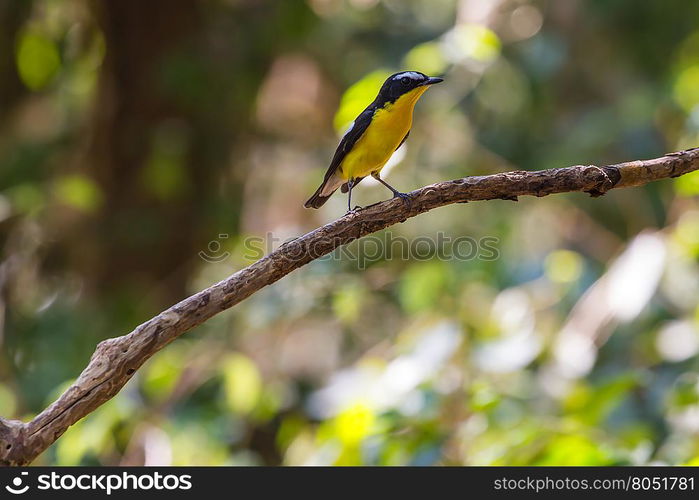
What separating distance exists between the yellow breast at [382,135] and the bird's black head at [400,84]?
27 mm

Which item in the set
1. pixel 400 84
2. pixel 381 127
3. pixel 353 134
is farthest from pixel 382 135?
pixel 400 84

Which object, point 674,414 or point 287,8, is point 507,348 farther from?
point 287,8

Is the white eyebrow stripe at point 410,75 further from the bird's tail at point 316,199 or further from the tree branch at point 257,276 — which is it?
the tree branch at point 257,276

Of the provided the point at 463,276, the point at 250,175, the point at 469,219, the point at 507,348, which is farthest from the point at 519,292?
the point at 250,175

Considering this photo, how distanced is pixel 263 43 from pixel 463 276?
9.06 feet

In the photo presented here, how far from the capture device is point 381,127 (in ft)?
13.7

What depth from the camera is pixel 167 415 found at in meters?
4.81

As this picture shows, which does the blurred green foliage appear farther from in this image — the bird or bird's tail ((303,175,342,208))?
bird's tail ((303,175,342,208))

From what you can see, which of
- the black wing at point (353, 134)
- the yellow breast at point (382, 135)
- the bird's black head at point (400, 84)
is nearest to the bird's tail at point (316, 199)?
the black wing at point (353, 134)

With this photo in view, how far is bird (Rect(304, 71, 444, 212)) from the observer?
418cm

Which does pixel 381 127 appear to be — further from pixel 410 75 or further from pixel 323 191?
pixel 323 191

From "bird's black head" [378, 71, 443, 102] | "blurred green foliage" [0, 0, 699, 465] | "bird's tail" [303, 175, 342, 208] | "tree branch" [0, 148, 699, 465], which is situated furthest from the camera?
"bird's tail" [303, 175, 342, 208]

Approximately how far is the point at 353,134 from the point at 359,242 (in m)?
1.80

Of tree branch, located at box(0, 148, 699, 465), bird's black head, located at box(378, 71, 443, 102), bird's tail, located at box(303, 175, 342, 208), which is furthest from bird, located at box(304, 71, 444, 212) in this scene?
tree branch, located at box(0, 148, 699, 465)
